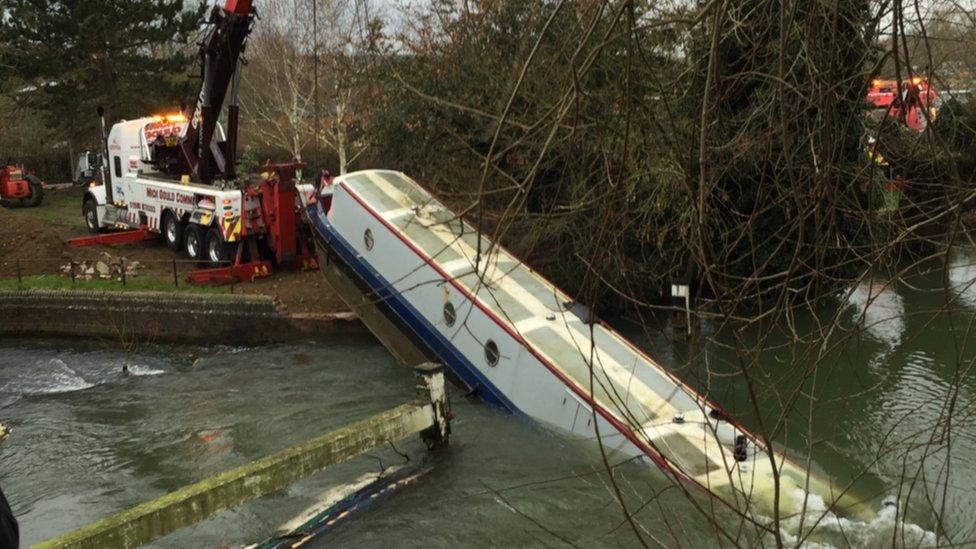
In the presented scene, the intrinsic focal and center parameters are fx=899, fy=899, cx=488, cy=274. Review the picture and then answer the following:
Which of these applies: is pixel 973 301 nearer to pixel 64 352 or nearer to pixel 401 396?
pixel 401 396

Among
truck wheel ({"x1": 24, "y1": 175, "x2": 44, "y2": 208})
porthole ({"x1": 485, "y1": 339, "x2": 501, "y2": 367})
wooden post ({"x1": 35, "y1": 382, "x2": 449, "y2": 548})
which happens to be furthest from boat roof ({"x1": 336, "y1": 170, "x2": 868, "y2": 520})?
truck wheel ({"x1": 24, "y1": 175, "x2": 44, "y2": 208})

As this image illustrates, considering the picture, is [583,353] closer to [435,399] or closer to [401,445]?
[435,399]

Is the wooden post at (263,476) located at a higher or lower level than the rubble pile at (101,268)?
lower

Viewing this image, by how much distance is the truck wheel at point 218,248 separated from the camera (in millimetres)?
18094

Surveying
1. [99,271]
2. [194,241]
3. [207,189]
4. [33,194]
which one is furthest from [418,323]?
[33,194]

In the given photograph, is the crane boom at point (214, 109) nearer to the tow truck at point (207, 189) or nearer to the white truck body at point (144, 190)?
the tow truck at point (207, 189)

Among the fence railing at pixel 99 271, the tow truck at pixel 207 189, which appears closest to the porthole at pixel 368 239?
the tow truck at pixel 207 189

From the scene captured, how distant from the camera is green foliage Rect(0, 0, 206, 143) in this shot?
94.6 ft

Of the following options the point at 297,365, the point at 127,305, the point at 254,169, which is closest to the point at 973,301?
the point at 297,365

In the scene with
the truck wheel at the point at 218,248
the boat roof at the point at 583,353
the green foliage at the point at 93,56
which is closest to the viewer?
the boat roof at the point at 583,353

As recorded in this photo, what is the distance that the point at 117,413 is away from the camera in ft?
41.4

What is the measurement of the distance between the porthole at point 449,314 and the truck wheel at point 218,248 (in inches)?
283

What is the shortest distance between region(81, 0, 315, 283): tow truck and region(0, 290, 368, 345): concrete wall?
121 cm

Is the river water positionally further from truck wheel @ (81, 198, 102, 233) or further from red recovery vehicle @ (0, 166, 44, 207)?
red recovery vehicle @ (0, 166, 44, 207)
